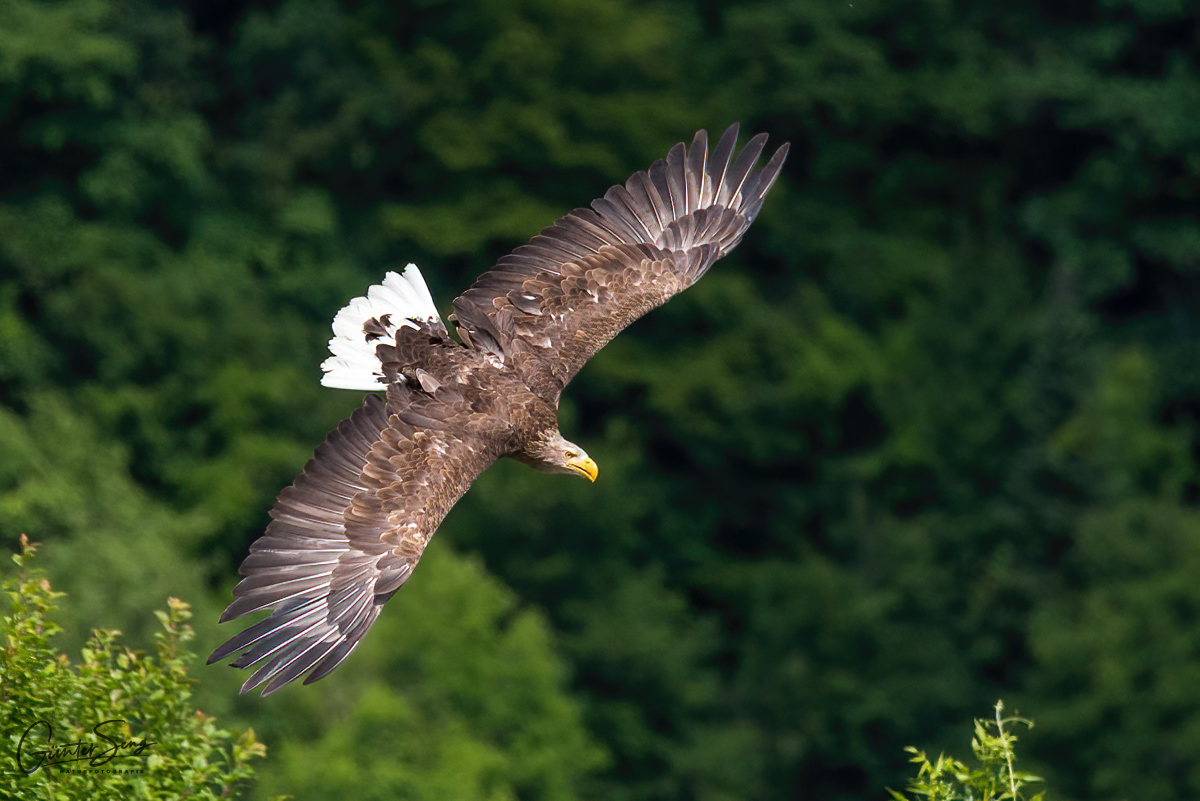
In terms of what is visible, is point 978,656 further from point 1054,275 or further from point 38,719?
point 38,719

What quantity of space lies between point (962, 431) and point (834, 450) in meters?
3.24

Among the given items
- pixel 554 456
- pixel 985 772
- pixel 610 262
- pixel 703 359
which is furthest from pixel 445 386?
pixel 703 359

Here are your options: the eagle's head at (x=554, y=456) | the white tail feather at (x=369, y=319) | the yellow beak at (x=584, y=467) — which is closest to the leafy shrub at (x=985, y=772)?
the eagle's head at (x=554, y=456)

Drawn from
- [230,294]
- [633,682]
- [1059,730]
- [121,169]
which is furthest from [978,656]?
[121,169]

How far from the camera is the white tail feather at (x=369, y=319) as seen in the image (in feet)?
43.7

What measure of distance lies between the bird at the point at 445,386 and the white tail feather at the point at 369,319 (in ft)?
0.04

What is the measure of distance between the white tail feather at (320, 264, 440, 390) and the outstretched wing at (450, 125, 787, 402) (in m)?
0.32

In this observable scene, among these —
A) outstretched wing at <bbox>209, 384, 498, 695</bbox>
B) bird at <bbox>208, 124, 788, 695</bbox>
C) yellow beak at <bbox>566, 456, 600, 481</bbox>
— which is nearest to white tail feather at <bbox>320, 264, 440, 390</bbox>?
bird at <bbox>208, 124, 788, 695</bbox>

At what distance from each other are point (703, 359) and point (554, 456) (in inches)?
1124

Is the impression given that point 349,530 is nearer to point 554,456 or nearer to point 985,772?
point 554,456

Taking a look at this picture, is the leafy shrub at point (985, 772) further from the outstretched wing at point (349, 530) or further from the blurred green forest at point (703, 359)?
Answer: the blurred green forest at point (703, 359)

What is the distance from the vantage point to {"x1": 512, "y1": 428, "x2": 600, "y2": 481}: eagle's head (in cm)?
1337

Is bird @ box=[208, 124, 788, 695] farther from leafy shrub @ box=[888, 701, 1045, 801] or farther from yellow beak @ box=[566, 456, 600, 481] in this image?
leafy shrub @ box=[888, 701, 1045, 801]

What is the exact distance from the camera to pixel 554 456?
13562 millimetres
